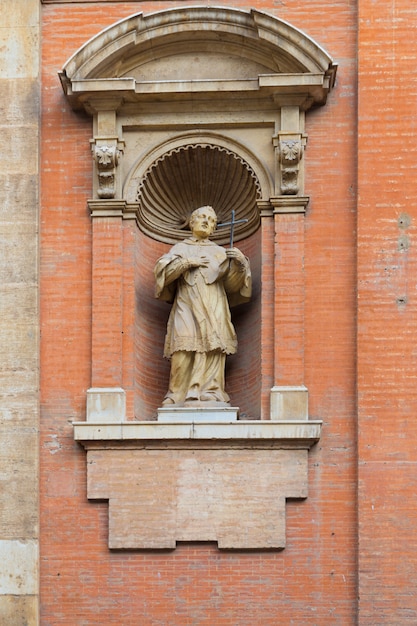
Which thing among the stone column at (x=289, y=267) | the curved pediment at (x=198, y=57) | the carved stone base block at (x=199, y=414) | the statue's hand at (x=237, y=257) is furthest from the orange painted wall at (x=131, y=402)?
the statue's hand at (x=237, y=257)

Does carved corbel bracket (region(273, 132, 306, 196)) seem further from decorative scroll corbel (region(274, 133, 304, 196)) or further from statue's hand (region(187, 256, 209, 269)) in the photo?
statue's hand (region(187, 256, 209, 269))

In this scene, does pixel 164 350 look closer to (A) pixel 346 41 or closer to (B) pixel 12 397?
(B) pixel 12 397

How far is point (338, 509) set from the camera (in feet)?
61.5

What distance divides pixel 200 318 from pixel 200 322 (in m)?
0.04

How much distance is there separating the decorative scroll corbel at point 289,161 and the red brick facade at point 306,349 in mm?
208

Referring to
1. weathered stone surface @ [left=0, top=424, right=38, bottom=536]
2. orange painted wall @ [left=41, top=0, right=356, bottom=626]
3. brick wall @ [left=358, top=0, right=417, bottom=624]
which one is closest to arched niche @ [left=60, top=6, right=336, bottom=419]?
orange painted wall @ [left=41, top=0, right=356, bottom=626]

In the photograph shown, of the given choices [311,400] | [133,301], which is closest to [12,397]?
[133,301]

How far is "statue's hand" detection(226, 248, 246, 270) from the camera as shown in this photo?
19203 mm

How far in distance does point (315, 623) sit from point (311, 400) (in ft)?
7.14

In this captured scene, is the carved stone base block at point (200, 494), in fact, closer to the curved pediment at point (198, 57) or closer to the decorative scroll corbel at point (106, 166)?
the decorative scroll corbel at point (106, 166)

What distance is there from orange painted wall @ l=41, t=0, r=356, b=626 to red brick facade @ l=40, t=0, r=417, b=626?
0.05ft

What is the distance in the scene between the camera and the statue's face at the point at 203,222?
1962 cm

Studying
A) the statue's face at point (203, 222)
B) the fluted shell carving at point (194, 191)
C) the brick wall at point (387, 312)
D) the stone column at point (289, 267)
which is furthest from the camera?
the fluted shell carving at point (194, 191)

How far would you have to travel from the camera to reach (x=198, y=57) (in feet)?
65.2
